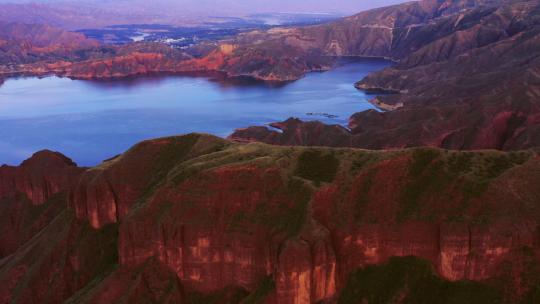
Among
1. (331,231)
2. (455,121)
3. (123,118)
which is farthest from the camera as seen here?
(123,118)

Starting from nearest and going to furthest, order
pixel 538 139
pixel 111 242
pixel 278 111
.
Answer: pixel 111 242 < pixel 538 139 < pixel 278 111

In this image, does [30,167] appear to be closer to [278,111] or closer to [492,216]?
[492,216]

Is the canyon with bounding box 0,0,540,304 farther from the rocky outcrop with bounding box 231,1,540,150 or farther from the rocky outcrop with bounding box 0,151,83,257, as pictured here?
the rocky outcrop with bounding box 231,1,540,150

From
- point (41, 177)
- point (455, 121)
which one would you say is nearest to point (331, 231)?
point (41, 177)

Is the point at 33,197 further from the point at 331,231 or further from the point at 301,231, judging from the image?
the point at 331,231

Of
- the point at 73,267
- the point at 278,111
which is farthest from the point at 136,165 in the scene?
the point at 278,111

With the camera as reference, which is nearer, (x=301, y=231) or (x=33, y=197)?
(x=301, y=231)

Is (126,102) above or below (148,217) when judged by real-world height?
below

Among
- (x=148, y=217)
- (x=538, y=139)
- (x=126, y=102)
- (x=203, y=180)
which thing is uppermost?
(x=203, y=180)

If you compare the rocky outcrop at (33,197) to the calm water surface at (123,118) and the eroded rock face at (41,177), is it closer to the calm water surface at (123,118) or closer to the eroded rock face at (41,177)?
the eroded rock face at (41,177)

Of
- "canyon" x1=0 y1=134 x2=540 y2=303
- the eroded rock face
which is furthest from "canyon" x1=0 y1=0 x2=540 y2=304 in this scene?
the eroded rock face
